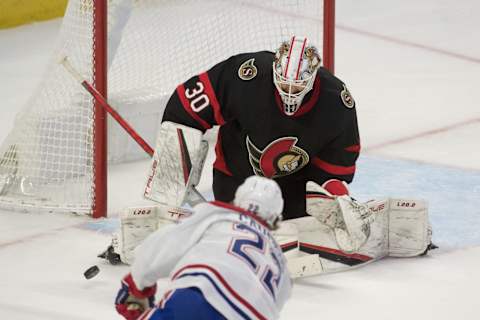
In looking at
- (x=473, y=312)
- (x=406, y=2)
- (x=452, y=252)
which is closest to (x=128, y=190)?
(x=452, y=252)

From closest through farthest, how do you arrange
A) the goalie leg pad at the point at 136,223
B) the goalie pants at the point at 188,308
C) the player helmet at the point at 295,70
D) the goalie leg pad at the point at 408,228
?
the goalie pants at the point at 188,308, the player helmet at the point at 295,70, the goalie leg pad at the point at 136,223, the goalie leg pad at the point at 408,228

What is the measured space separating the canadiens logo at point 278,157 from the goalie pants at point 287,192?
0.37ft

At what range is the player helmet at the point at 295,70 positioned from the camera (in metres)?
4.62

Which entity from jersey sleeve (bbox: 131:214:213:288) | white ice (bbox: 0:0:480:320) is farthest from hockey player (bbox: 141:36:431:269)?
jersey sleeve (bbox: 131:214:213:288)

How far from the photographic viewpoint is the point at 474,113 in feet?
23.5

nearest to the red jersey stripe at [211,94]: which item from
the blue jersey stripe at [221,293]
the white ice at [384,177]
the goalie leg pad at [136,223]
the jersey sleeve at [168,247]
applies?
the goalie leg pad at [136,223]

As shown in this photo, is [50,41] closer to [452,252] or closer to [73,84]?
[73,84]

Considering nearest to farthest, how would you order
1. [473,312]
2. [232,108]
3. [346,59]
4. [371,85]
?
[473,312], [232,108], [371,85], [346,59]

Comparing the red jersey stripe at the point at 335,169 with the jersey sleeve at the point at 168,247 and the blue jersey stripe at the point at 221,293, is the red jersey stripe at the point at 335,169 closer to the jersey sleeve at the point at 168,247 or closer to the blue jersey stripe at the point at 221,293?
the jersey sleeve at the point at 168,247

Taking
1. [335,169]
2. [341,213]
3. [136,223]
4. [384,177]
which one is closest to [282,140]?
[335,169]

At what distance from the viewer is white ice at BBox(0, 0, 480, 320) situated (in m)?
4.62

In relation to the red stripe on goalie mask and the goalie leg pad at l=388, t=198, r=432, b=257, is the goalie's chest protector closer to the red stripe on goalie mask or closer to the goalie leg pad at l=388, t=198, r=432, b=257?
the red stripe on goalie mask

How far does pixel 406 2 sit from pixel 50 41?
246 cm

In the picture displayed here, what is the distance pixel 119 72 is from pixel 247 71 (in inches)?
56.1
